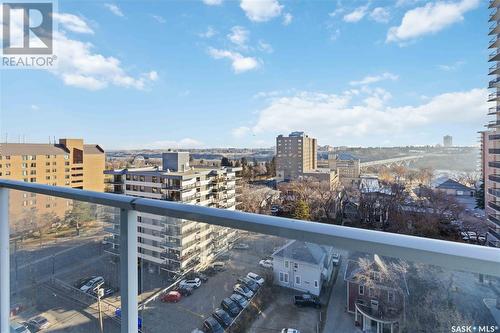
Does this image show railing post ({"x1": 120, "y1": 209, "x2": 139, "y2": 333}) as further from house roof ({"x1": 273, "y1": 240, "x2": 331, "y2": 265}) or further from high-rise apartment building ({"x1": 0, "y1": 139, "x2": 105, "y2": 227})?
high-rise apartment building ({"x1": 0, "y1": 139, "x2": 105, "y2": 227})

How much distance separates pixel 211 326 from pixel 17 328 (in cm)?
102

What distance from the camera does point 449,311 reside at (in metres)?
0.43

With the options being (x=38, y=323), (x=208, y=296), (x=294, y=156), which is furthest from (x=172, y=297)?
(x=294, y=156)

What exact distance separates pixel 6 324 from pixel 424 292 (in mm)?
1581

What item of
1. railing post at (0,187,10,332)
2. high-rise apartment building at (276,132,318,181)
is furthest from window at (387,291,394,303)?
high-rise apartment building at (276,132,318,181)

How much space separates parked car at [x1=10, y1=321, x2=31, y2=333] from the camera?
1092 mm

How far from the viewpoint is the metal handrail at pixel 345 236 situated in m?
0.37

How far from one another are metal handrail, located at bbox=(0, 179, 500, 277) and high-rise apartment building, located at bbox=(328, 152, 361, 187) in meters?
5.38

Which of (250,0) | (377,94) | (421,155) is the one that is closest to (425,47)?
(377,94)

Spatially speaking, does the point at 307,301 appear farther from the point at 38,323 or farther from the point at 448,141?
the point at 448,141

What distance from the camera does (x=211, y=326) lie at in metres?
0.66

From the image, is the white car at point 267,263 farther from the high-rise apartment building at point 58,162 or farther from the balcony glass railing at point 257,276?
the high-rise apartment building at point 58,162

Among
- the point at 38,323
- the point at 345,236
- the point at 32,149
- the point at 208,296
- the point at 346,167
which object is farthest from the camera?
the point at 346,167

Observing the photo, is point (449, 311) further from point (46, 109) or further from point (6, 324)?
point (46, 109)
